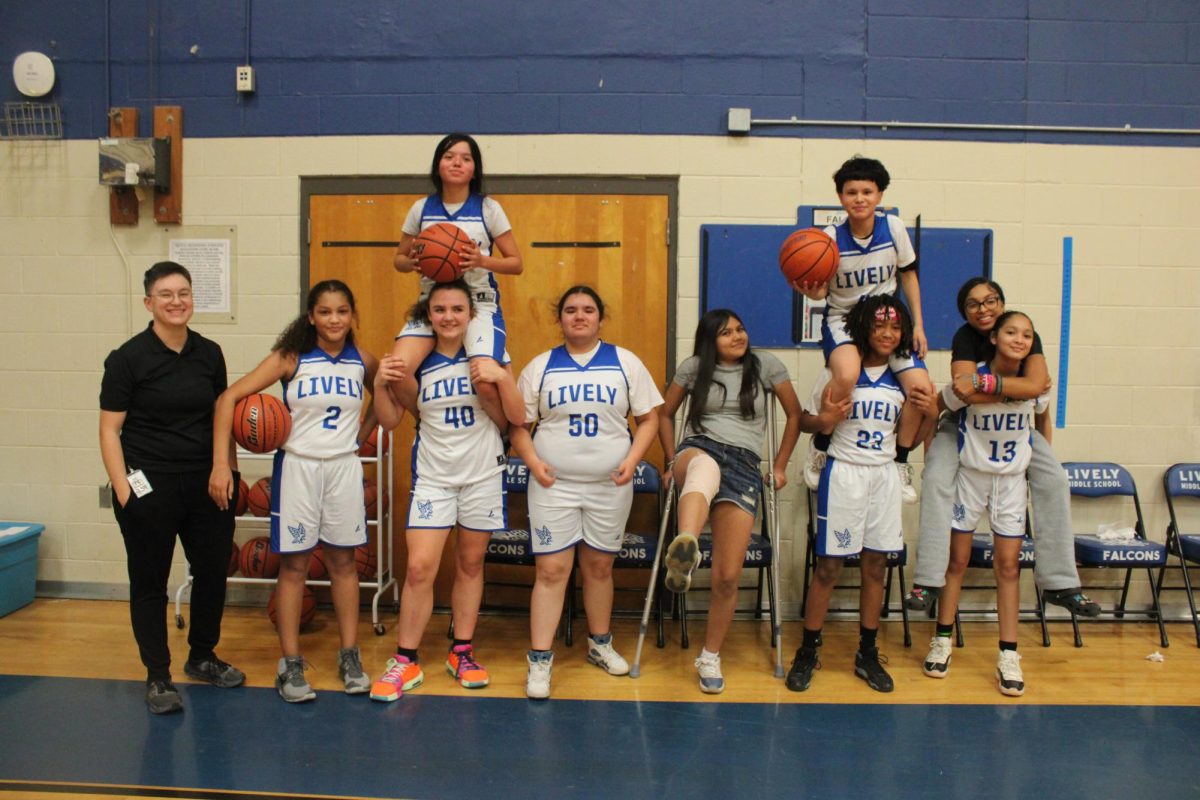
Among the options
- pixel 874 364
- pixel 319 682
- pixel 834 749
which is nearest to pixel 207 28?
pixel 319 682

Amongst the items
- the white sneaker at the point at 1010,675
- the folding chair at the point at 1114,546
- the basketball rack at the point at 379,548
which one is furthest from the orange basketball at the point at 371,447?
the folding chair at the point at 1114,546

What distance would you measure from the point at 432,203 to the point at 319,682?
2.08 metres

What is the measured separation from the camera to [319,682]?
3633 mm

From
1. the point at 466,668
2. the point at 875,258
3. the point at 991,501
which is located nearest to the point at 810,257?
the point at 875,258

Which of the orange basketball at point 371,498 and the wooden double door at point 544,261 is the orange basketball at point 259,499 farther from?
the wooden double door at point 544,261

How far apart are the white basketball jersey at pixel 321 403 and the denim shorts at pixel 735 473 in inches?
56.1

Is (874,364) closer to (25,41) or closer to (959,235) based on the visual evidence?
(959,235)

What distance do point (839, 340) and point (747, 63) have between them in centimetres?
176

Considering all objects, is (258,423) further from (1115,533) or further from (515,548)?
(1115,533)

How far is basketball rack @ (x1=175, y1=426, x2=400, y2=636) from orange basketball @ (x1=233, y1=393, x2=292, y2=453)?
2.46 ft

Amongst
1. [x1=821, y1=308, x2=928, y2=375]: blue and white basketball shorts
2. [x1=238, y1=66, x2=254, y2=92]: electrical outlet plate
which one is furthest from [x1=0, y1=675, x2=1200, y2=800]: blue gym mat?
[x1=238, y1=66, x2=254, y2=92]: electrical outlet plate

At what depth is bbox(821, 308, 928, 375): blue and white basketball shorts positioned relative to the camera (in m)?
3.67

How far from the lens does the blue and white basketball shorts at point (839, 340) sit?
12.0 feet

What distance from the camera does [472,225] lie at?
12.0 ft
